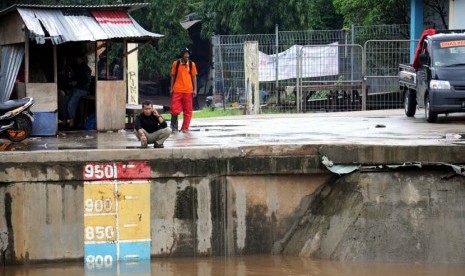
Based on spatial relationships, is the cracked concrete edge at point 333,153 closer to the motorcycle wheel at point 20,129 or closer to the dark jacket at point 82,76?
the motorcycle wheel at point 20,129

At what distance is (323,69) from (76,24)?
10.5 metres

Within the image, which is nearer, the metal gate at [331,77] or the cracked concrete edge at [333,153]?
the cracked concrete edge at [333,153]

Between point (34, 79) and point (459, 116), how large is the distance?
9073 millimetres

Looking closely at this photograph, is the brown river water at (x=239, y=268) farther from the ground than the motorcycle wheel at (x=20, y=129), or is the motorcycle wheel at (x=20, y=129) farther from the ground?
the motorcycle wheel at (x=20, y=129)

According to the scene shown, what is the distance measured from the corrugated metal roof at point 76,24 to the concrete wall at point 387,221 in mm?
5596

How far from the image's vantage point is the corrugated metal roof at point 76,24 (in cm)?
1445

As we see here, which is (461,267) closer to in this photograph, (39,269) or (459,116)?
(39,269)

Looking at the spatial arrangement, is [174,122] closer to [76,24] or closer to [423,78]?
[76,24]

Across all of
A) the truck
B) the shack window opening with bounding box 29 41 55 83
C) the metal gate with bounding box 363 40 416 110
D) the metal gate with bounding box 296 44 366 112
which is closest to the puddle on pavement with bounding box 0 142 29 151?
the shack window opening with bounding box 29 41 55 83

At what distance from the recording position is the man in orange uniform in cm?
1576

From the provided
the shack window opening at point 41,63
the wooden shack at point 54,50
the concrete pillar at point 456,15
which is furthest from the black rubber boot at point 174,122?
the concrete pillar at point 456,15

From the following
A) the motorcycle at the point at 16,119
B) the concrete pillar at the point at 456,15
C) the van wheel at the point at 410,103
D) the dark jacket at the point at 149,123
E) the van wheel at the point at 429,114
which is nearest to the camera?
the dark jacket at the point at 149,123

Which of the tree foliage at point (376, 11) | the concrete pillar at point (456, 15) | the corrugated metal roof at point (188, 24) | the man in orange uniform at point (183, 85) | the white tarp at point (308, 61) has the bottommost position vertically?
the man in orange uniform at point (183, 85)

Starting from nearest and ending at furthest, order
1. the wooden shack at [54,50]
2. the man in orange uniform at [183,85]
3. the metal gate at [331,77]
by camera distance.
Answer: the wooden shack at [54,50] → the man in orange uniform at [183,85] → the metal gate at [331,77]
